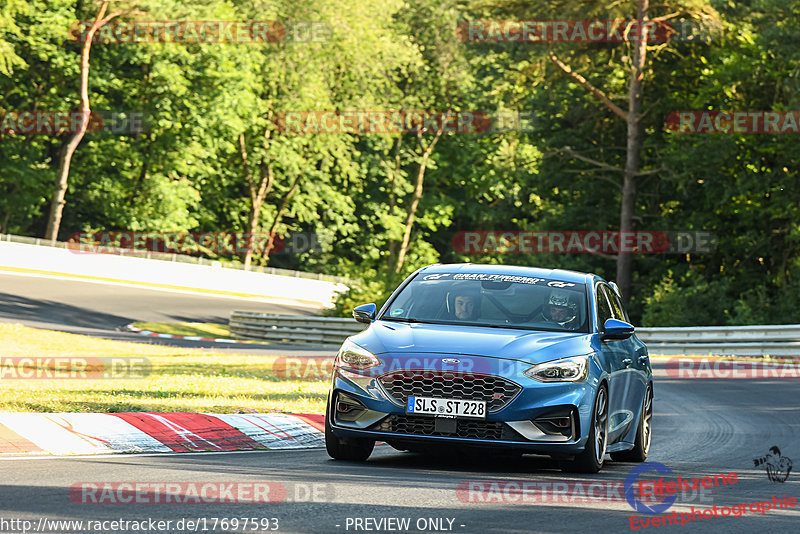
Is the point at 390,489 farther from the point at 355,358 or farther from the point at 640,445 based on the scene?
the point at 640,445

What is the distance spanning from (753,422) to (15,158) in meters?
49.5

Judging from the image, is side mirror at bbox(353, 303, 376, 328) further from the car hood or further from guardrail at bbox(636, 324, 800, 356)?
guardrail at bbox(636, 324, 800, 356)

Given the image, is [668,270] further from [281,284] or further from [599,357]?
[599,357]

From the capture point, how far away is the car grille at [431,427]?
945 centimetres

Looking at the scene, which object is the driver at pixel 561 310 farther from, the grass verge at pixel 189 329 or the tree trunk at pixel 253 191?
the tree trunk at pixel 253 191

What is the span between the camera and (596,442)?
9.97 meters

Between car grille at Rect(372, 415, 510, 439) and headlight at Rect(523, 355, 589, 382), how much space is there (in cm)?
48

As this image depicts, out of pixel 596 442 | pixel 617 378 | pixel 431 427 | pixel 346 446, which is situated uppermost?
pixel 617 378

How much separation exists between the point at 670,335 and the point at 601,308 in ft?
71.6

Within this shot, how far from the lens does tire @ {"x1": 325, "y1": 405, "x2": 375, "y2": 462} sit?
10.0 m

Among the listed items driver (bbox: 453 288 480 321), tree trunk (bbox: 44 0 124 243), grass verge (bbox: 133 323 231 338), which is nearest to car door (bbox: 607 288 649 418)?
driver (bbox: 453 288 480 321)

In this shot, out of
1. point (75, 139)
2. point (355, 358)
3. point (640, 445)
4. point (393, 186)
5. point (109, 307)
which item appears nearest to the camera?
point (355, 358)

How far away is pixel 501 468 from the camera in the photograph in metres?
10.2

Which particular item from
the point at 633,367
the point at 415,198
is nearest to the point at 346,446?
the point at 633,367
